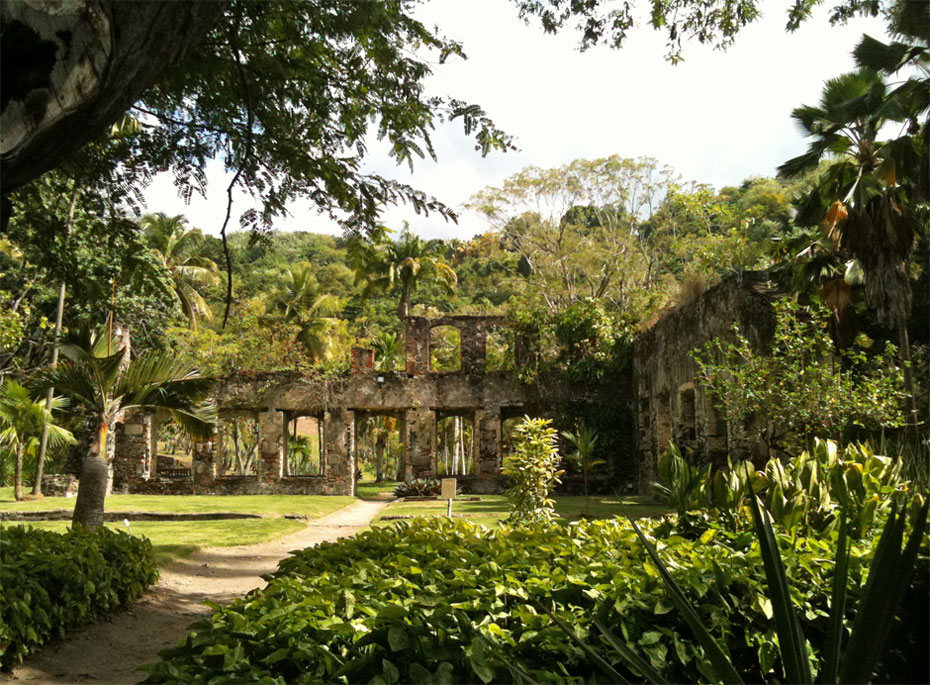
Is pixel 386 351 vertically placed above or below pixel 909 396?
above

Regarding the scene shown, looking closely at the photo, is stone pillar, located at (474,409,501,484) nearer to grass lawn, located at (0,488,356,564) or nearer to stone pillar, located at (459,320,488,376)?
stone pillar, located at (459,320,488,376)

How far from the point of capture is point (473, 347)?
23.6 m

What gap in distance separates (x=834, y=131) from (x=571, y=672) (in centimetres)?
1095

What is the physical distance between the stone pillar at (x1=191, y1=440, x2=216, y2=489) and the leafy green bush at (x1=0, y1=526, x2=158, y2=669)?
1658cm

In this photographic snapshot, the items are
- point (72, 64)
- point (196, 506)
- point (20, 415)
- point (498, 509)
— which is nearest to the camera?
point (72, 64)

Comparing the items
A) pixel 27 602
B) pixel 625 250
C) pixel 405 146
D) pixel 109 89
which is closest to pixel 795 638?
pixel 109 89

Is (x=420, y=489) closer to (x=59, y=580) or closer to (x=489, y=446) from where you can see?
(x=489, y=446)

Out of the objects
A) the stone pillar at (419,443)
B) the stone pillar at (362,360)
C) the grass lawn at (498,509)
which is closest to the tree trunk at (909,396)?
the grass lawn at (498,509)

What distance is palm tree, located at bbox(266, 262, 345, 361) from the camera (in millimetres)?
31094

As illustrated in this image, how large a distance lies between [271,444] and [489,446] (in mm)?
6725

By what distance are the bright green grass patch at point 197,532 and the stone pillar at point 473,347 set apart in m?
10.7

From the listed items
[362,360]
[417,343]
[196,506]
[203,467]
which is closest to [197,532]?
[196,506]

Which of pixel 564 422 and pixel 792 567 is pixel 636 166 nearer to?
Answer: pixel 564 422

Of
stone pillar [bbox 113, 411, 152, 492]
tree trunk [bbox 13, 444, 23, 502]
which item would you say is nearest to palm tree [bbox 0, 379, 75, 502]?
tree trunk [bbox 13, 444, 23, 502]
